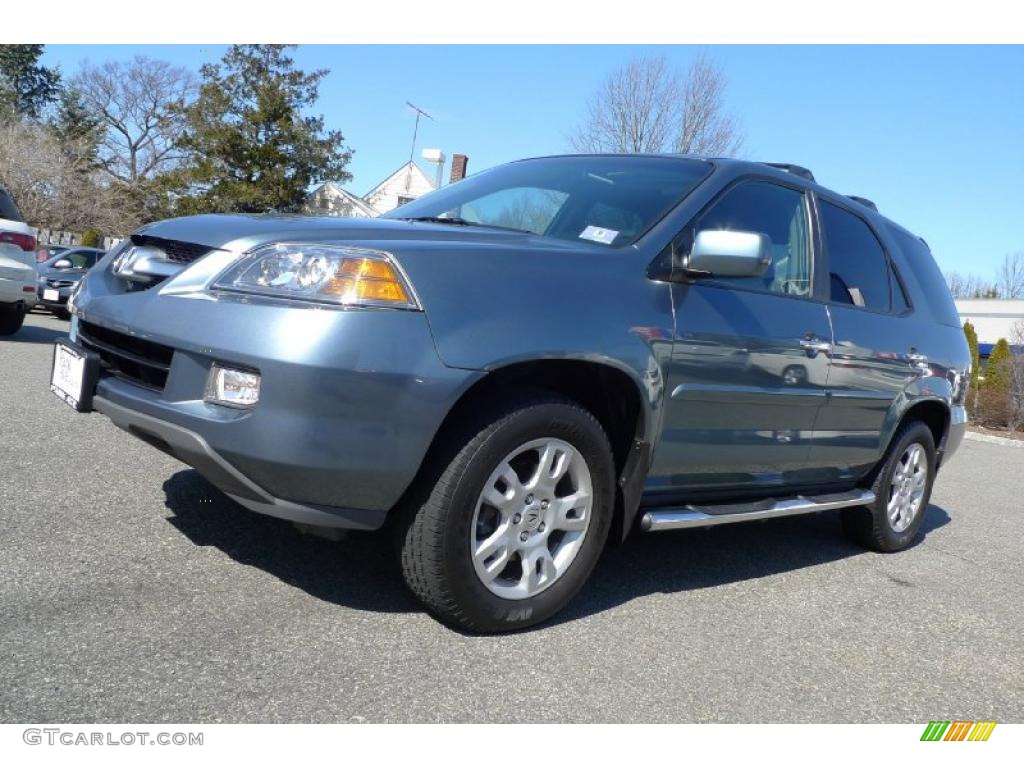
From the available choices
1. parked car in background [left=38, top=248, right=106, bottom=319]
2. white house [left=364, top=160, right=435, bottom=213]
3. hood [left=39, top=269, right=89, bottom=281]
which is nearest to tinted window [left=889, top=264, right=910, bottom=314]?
parked car in background [left=38, top=248, right=106, bottom=319]

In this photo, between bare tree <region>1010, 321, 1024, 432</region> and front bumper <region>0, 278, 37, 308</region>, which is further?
bare tree <region>1010, 321, 1024, 432</region>

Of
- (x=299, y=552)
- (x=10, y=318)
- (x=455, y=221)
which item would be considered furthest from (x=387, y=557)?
(x=10, y=318)

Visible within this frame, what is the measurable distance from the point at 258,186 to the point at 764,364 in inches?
1082

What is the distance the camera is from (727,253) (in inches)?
125

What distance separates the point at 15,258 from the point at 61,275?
709 cm

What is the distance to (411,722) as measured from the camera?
232 centimetres

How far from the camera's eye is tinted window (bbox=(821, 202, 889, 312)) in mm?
4316

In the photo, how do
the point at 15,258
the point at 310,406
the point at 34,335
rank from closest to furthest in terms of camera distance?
the point at 310,406, the point at 15,258, the point at 34,335
